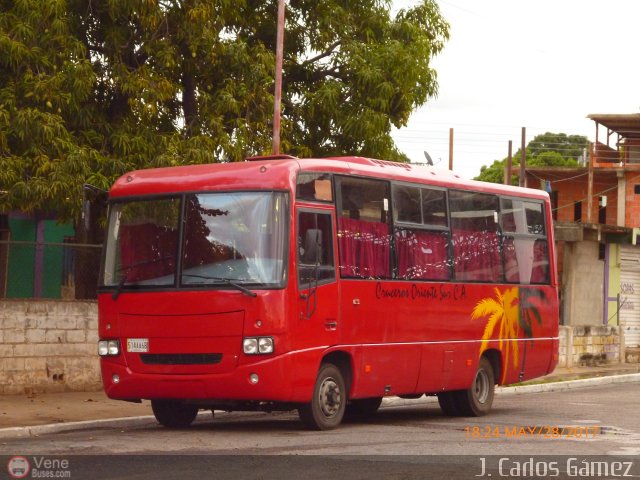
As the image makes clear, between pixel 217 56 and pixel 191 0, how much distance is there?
1.71 m

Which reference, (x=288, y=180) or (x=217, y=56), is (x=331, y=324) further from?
(x=217, y=56)

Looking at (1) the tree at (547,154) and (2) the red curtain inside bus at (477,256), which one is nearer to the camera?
(2) the red curtain inside bus at (477,256)

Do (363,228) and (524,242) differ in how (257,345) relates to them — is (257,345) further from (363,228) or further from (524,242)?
(524,242)

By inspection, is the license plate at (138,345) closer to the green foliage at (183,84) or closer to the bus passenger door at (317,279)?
the bus passenger door at (317,279)

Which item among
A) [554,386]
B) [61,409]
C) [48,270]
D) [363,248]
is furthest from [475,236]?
[554,386]

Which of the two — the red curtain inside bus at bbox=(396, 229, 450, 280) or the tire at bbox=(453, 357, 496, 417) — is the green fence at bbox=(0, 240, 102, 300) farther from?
the tire at bbox=(453, 357, 496, 417)

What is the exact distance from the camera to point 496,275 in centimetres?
1827

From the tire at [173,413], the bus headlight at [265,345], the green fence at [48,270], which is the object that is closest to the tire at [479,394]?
the tire at [173,413]

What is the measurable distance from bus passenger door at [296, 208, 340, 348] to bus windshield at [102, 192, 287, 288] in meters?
0.36

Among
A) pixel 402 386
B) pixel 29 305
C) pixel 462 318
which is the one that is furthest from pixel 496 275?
pixel 29 305

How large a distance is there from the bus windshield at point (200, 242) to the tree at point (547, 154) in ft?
249

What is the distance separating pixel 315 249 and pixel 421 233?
2.62 meters

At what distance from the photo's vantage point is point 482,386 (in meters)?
18.0

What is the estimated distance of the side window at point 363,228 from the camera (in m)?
15.0
